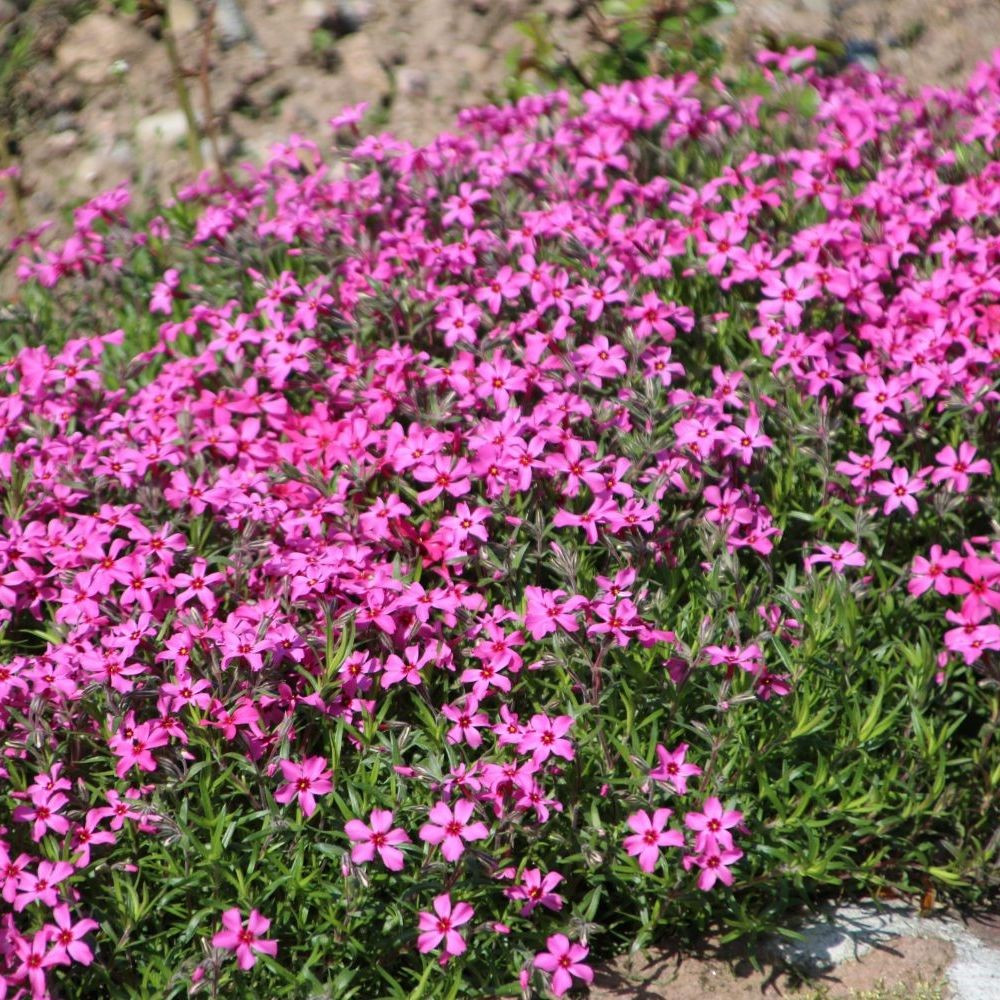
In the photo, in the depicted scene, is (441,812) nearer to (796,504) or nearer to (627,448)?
(627,448)

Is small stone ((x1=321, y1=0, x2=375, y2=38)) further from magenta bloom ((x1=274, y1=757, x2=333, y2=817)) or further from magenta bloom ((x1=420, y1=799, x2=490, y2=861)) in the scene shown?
magenta bloom ((x1=420, y1=799, x2=490, y2=861))

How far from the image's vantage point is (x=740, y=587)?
390cm

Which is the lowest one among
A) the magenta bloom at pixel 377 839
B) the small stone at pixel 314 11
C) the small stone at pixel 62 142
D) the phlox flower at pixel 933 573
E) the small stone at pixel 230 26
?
the phlox flower at pixel 933 573

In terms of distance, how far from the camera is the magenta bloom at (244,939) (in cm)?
314

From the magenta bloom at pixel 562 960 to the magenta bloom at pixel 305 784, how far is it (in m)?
0.74

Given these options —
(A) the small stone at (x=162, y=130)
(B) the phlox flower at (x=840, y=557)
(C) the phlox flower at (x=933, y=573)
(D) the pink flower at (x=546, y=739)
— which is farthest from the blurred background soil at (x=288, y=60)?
(D) the pink flower at (x=546, y=739)

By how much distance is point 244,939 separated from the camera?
10.4 ft

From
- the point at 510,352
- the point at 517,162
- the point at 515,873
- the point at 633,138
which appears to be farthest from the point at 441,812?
the point at 633,138

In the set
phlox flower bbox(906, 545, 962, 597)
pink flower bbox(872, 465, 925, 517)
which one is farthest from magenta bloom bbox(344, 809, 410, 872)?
pink flower bbox(872, 465, 925, 517)

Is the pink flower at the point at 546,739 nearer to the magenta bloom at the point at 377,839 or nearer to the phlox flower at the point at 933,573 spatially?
the magenta bloom at the point at 377,839

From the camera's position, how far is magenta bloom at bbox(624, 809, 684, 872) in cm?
330

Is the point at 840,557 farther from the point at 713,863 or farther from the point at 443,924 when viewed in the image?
the point at 443,924

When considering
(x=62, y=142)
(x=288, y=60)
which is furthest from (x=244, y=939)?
(x=288, y=60)

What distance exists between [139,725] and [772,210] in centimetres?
340
